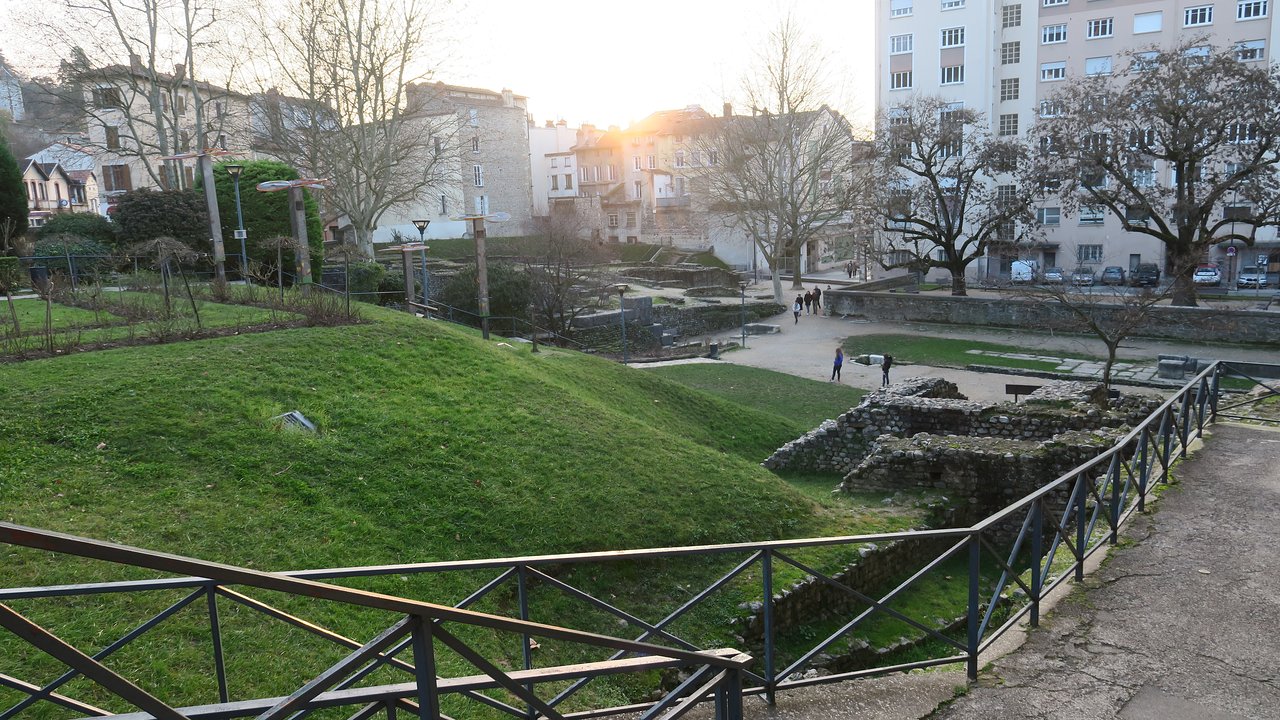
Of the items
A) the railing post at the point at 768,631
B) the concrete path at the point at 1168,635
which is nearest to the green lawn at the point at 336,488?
the railing post at the point at 768,631

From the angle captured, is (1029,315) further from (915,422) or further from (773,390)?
(915,422)

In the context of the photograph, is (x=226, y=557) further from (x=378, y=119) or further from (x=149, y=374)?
(x=378, y=119)

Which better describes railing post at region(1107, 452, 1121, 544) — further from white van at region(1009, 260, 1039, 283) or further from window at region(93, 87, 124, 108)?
white van at region(1009, 260, 1039, 283)

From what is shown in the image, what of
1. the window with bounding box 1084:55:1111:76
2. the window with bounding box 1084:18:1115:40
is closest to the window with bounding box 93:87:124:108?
the window with bounding box 1084:55:1111:76

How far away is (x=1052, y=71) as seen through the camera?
47.2m

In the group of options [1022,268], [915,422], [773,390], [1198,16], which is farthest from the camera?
[1022,268]

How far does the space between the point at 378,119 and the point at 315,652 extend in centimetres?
3092

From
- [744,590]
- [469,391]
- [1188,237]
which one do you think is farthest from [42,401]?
[1188,237]

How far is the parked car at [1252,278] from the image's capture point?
1563 inches

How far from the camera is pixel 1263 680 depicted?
5344 mm

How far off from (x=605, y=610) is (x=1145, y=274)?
45.5 metres

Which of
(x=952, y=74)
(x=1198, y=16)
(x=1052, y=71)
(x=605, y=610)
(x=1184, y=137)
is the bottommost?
(x=605, y=610)

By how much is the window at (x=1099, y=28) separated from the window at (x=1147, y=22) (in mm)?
1075

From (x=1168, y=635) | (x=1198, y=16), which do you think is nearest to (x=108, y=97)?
(x=1168, y=635)
